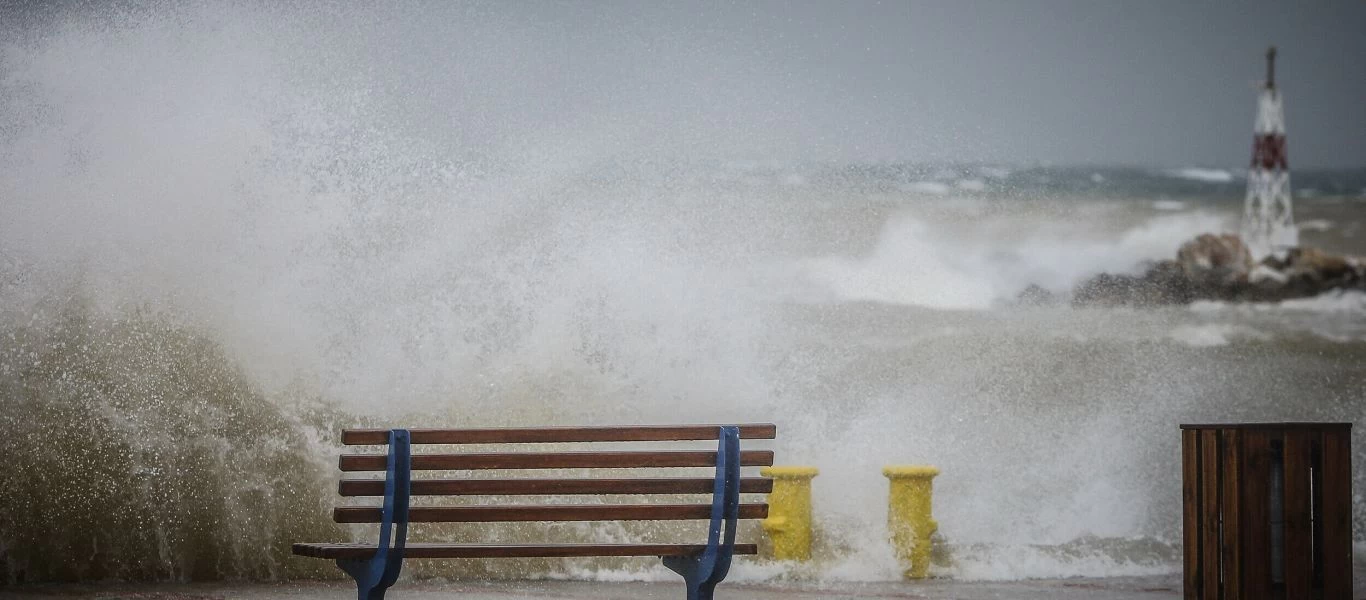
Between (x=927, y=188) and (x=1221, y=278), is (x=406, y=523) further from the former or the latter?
(x=1221, y=278)

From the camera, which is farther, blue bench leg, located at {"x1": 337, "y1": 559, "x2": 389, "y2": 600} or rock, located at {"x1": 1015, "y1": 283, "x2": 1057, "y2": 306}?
rock, located at {"x1": 1015, "y1": 283, "x2": 1057, "y2": 306}

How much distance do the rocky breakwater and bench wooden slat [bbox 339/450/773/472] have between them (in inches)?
222

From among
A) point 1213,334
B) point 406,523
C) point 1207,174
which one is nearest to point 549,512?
point 406,523

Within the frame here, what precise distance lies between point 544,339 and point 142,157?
9.59ft

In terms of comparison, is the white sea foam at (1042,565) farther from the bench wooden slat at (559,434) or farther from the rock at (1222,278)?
the bench wooden slat at (559,434)

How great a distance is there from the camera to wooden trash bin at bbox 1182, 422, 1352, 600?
5.27 metres

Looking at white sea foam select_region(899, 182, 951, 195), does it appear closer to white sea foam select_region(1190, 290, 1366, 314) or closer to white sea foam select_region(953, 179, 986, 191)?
white sea foam select_region(953, 179, 986, 191)

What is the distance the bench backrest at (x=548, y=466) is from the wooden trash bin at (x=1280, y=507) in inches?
77.5

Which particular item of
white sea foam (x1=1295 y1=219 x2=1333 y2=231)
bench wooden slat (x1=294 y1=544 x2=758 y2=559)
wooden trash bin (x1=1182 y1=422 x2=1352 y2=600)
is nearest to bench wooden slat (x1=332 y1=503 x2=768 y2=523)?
bench wooden slat (x1=294 y1=544 x2=758 y2=559)

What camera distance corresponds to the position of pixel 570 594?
23.7 feet

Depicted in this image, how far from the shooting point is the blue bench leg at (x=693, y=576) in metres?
4.82

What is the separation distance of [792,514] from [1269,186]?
470 centimetres

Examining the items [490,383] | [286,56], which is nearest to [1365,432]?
[490,383]

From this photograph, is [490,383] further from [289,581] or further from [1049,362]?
[1049,362]
